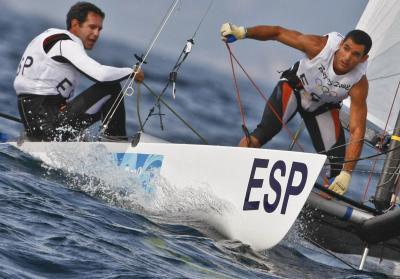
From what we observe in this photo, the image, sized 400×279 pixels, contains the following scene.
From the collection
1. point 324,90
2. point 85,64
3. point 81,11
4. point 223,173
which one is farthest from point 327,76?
point 81,11

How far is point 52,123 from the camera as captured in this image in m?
5.91

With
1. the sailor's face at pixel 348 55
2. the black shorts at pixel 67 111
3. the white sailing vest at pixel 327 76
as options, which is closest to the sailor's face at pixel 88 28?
the black shorts at pixel 67 111

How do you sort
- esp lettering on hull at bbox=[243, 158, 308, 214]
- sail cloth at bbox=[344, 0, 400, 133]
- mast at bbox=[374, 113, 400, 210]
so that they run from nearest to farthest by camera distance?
esp lettering on hull at bbox=[243, 158, 308, 214] → mast at bbox=[374, 113, 400, 210] → sail cloth at bbox=[344, 0, 400, 133]

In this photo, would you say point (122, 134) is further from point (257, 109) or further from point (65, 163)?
point (257, 109)

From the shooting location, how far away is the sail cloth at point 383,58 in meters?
6.55

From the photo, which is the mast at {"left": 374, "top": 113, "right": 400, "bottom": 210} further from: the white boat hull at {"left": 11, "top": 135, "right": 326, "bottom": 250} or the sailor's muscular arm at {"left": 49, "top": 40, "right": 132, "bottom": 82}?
the sailor's muscular arm at {"left": 49, "top": 40, "right": 132, "bottom": 82}

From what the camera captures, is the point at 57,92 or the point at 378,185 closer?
the point at 378,185

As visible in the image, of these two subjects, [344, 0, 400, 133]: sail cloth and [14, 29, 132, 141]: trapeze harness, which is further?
[344, 0, 400, 133]: sail cloth

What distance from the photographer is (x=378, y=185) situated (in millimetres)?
5762

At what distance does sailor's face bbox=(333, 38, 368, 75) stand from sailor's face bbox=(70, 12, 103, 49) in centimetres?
129

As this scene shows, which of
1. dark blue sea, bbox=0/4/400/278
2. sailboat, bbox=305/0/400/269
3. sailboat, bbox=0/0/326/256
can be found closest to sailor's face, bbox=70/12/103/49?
sailboat, bbox=0/0/326/256

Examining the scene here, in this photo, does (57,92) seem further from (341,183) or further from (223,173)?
(341,183)

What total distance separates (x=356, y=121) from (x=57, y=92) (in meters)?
1.57

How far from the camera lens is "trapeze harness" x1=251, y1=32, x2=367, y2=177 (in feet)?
18.8
